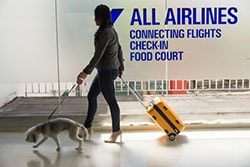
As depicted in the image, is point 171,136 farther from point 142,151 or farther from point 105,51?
point 105,51

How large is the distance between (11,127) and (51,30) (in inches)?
47.2

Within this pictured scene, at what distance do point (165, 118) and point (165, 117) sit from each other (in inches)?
0.4

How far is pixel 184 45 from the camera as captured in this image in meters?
4.07

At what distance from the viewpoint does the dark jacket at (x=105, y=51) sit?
3.32 meters

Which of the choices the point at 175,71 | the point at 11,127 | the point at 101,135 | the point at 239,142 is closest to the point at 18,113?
the point at 11,127

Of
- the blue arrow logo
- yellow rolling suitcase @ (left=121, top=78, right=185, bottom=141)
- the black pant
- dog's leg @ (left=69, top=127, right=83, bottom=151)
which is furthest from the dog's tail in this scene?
the blue arrow logo

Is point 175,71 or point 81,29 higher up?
point 81,29

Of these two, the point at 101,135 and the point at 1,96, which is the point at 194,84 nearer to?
the point at 101,135

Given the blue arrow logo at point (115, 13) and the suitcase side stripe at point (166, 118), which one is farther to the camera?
the blue arrow logo at point (115, 13)

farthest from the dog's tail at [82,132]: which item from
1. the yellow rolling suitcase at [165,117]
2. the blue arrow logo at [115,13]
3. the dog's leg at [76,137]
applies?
the blue arrow logo at [115,13]

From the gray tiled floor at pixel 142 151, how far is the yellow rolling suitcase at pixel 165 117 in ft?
0.37

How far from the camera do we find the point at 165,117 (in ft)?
12.2

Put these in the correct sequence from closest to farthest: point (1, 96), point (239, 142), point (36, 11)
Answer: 1. point (239, 142)
2. point (36, 11)
3. point (1, 96)

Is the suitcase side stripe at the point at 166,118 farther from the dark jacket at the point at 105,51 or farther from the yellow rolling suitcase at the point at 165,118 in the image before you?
the dark jacket at the point at 105,51
